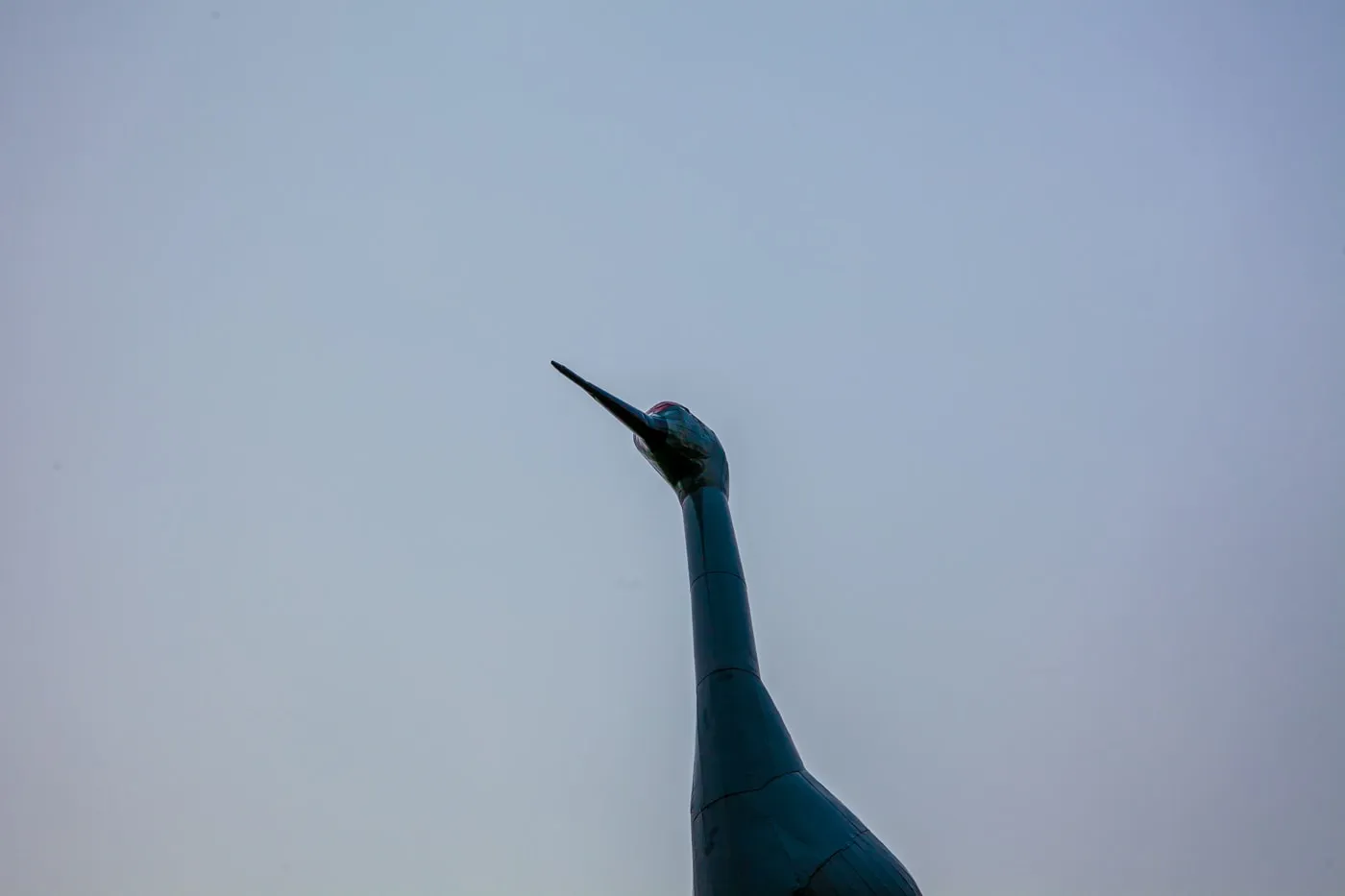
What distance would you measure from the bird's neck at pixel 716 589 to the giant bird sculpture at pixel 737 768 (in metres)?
0.01

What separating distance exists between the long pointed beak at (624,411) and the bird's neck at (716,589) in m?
0.89

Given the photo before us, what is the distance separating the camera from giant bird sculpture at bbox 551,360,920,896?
10.2m

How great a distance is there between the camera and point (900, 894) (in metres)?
10.2

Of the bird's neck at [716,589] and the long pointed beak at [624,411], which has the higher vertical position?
the long pointed beak at [624,411]

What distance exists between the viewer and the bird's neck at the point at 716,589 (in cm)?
1216

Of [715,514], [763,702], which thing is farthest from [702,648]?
[715,514]

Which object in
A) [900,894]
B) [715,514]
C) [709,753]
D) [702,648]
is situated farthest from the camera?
[715,514]

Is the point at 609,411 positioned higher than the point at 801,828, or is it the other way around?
the point at 609,411

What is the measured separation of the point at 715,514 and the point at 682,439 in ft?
3.27

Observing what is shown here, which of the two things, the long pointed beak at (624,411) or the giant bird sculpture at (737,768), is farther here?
the long pointed beak at (624,411)

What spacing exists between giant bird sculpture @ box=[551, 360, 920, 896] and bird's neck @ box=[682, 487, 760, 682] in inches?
0.5

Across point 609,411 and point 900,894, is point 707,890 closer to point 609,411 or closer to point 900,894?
point 900,894

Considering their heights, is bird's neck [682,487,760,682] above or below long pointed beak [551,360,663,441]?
below

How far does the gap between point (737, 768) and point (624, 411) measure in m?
4.47
